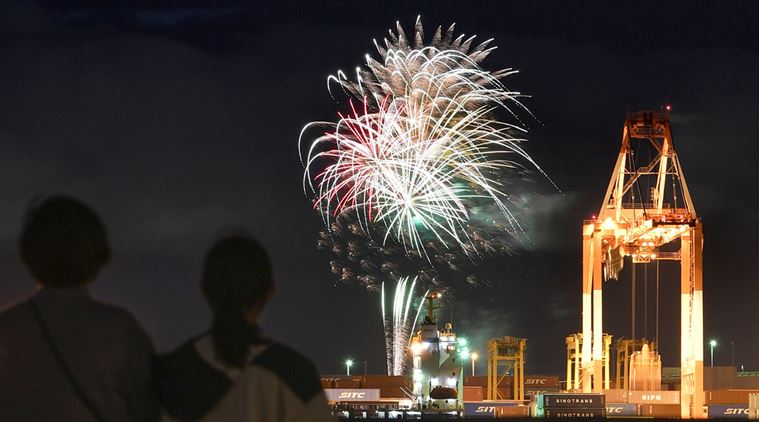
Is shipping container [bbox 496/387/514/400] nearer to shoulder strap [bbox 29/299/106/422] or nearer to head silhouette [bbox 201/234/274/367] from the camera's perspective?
head silhouette [bbox 201/234/274/367]

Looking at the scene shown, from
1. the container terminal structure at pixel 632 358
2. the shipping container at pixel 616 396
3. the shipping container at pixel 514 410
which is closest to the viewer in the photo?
the container terminal structure at pixel 632 358

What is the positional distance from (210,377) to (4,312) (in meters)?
0.67

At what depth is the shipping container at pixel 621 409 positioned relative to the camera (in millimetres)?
63356

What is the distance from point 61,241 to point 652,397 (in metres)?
70.8

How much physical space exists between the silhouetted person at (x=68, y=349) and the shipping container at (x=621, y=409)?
6148 cm

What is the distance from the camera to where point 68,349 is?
3420mm

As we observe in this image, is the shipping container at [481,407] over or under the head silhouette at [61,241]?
under

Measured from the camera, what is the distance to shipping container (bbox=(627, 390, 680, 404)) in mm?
70125

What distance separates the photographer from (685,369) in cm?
6322

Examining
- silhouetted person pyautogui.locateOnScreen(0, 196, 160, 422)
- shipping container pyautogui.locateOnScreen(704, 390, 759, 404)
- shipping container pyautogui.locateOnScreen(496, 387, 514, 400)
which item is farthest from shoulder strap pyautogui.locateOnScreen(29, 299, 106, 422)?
shipping container pyautogui.locateOnScreen(496, 387, 514, 400)

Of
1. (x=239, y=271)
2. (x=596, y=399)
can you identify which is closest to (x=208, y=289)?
(x=239, y=271)

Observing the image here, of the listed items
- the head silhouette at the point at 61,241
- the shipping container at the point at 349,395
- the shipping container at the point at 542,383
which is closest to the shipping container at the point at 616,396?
the shipping container at the point at 349,395

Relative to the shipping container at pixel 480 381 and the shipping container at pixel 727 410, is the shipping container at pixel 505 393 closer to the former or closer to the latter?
the shipping container at pixel 480 381

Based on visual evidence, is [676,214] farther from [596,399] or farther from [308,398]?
[308,398]
